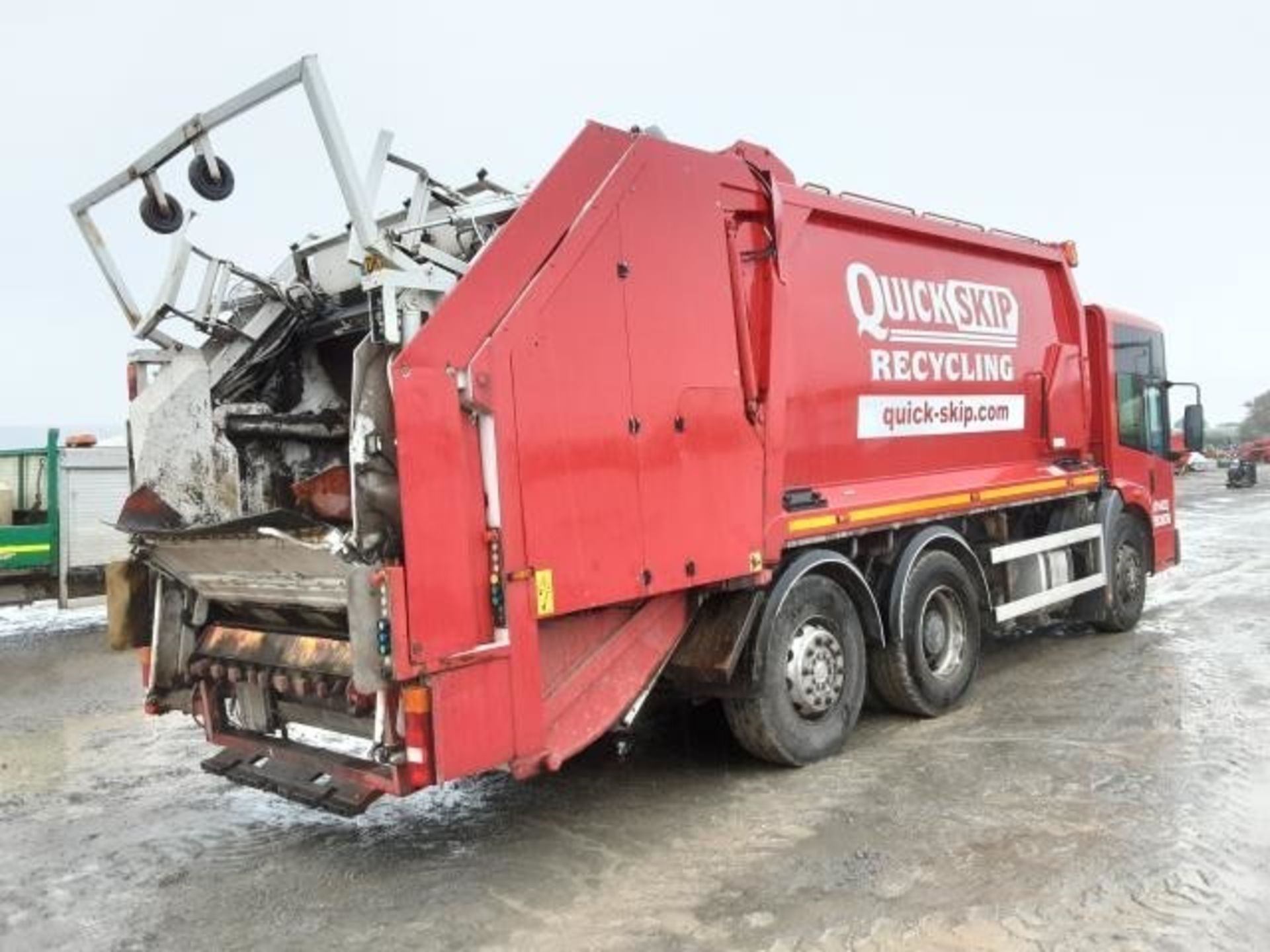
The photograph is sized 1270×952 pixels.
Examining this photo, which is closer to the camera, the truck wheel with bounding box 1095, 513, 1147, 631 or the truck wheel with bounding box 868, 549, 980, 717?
the truck wheel with bounding box 868, 549, 980, 717

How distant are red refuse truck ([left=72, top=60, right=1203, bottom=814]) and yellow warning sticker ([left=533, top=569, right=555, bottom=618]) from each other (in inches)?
0.5

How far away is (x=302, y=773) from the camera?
14.3 feet

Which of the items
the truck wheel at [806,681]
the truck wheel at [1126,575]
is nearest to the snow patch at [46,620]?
the truck wheel at [806,681]

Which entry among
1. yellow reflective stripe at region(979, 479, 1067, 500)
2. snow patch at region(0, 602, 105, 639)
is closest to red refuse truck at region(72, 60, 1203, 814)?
yellow reflective stripe at region(979, 479, 1067, 500)

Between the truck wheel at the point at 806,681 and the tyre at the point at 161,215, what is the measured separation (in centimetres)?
324

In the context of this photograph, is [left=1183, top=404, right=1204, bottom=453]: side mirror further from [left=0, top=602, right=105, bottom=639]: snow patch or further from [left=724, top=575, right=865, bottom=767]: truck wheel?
[left=0, top=602, right=105, bottom=639]: snow patch

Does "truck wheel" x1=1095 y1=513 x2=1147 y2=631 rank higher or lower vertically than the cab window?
lower

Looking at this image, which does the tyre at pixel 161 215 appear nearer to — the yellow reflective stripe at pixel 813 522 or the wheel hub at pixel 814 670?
the yellow reflective stripe at pixel 813 522

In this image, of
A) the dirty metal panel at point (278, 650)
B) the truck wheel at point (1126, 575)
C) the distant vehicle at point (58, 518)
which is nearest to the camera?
the dirty metal panel at point (278, 650)

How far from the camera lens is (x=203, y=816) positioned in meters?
4.98

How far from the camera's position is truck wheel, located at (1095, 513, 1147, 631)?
855cm

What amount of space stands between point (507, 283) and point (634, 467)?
36.7 inches

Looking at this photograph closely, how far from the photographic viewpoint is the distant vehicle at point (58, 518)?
1034 cm

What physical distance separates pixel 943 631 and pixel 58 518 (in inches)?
332
